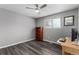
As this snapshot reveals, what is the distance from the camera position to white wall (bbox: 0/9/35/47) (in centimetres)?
291

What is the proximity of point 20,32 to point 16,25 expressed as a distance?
52 centimetres

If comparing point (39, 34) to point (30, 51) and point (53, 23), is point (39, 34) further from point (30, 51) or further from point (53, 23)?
point (30, 51)

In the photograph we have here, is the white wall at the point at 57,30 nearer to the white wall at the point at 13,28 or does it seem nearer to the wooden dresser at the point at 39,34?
the wooden dresser at the point at 39,34

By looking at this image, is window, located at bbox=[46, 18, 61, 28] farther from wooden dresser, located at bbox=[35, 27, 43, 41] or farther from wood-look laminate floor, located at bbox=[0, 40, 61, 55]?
wood-look laminate floor, located at bbox=[0, 40, 61, 55]

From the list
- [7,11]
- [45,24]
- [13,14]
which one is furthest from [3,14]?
[45,24]

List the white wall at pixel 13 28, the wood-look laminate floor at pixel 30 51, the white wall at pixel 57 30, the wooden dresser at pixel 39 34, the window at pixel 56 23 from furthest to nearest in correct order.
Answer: the wooden dresser at pixel 39 34 → the window at pixel 56 23 → the white wall at pixel 57 30 → the white wall at pixel 13 28 → the wood-look laminate floor at pixel 30 51

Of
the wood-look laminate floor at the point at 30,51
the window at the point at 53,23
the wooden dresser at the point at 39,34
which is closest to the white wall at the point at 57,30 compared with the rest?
the window at the point at 53,23

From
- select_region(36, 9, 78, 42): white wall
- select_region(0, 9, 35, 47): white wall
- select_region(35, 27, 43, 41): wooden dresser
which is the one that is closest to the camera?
select_region(0, 9, 35, 47): white wall

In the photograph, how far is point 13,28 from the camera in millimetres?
3404

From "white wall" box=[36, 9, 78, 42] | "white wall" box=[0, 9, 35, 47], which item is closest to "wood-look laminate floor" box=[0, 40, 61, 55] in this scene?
"white wall" box=[0, 9, 35, 47]

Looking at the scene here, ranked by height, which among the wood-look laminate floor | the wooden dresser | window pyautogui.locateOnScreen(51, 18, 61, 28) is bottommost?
the wood-look laminate floor

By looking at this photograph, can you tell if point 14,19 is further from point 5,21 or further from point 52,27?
point 52,27

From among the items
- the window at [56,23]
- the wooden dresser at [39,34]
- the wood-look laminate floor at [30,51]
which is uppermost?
the window at [56,23]

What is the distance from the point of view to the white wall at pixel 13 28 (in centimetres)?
291
